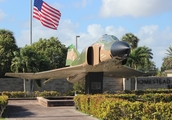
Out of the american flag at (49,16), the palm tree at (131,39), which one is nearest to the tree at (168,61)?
the palm tree at (131,39)

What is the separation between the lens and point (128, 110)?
12.2 m

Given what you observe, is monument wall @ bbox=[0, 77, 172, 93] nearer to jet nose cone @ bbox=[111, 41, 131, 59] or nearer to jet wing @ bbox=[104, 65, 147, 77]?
jet wing @ bbox=[104, 65, 147, 77]

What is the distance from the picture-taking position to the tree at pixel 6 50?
40.4 m

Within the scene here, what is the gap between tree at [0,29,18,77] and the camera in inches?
1592

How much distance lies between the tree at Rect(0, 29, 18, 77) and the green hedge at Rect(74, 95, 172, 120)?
26496 millimetres

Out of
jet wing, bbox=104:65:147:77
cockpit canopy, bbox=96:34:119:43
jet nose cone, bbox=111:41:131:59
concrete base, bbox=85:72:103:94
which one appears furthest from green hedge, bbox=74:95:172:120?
jet wing, bbox=104:65:147:77

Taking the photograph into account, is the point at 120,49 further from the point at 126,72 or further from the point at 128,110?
the point at 126,72

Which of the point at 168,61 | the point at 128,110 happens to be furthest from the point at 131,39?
the point at 128,110

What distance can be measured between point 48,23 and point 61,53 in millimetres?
20159

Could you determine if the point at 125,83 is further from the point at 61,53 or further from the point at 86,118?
the point at 86,118

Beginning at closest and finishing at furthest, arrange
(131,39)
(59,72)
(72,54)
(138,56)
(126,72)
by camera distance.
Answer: (59,72)
(126,72)
(72,54)
(138,56)
(131,39)

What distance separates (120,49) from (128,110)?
15.7 ft

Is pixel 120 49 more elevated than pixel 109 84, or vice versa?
pixel 120 49

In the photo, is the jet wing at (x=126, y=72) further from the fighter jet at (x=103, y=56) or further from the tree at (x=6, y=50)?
the tree at (x=6, y=50)
